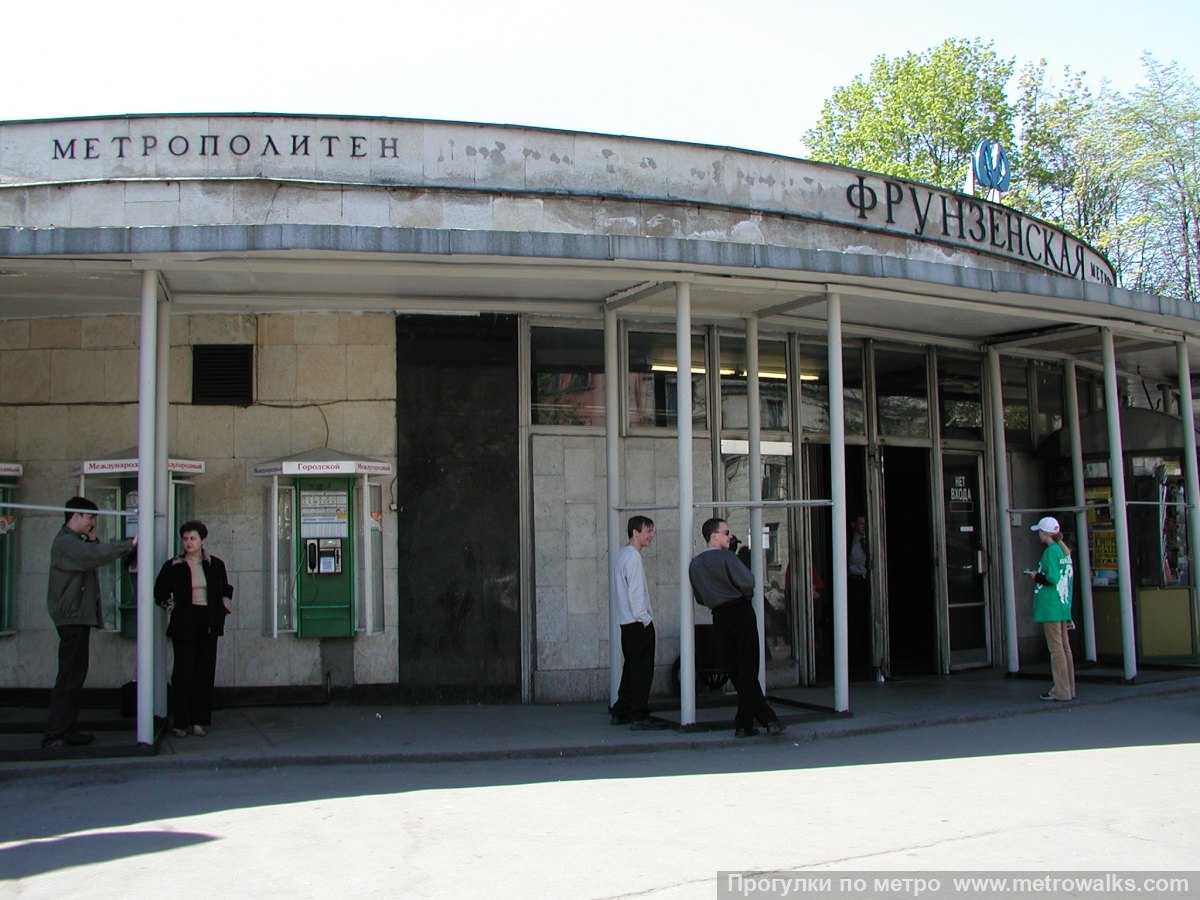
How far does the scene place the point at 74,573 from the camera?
27.0 ft

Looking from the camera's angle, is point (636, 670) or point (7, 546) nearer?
point (636, 670)

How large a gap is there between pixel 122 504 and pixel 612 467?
4174 mm

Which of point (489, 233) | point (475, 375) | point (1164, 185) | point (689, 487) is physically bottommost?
point (689, 487)

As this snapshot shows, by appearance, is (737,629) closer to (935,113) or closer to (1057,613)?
(1057,613)

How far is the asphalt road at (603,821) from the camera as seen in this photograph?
534cm

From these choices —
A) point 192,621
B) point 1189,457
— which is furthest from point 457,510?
point 1189,457

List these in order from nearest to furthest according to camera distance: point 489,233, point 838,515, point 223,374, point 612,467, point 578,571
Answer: point 489,233 → point 838,515 → point 612,467 → point 223,374 → point 578,571

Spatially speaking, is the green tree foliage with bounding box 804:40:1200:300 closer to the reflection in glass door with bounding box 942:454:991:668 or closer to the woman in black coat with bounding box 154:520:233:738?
the reflection in glass door with bounding box 942:454:991:668

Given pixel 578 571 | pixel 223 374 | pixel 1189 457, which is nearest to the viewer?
pixel 223 374

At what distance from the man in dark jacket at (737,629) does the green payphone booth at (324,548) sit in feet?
9.99

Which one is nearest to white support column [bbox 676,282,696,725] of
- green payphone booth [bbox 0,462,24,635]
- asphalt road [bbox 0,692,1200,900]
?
asphalt road [bbox 0,692,1200,900]

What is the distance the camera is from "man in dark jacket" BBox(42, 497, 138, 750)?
815 centimetres

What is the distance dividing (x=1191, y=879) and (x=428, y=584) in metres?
6.76

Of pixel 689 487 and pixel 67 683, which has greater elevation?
pixel 689 487
